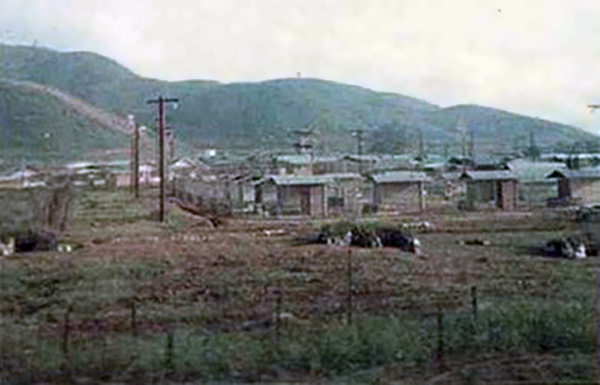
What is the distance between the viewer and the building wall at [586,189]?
57.7m

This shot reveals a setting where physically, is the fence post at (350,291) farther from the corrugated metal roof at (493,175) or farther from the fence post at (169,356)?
the corrugated metal roof at (493,175)

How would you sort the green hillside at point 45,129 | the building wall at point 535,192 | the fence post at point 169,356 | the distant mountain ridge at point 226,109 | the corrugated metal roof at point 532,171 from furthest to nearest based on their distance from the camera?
1. the distant mountain ridge at point 226,109
2. the green hillside at point 45,129
3. the corrugated metal roof at point 532,171
4. the building wall at point 535,192
5. the fence post at point 169,356

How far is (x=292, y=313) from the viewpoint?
56.5ft

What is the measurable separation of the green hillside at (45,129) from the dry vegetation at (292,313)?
226 ft

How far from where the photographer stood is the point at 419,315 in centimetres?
1645

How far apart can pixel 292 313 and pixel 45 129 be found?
311ft

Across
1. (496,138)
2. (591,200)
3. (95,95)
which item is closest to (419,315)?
(591,200)

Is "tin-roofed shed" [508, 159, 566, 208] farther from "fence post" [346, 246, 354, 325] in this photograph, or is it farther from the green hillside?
the green hillside

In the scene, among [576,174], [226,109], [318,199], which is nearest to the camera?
[318,199]

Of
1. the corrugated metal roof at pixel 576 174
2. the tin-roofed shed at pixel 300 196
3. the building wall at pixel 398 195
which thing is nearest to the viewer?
the tin-roofed shed at pixel 300 196

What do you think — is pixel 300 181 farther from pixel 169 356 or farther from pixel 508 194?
pixel 169 356

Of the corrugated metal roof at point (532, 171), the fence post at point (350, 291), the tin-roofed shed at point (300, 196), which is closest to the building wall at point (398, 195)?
the tin-roofed shed at point (300, 196)

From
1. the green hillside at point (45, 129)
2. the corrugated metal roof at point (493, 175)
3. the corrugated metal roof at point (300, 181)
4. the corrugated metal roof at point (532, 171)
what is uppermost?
the green hillside at point (45, 129)

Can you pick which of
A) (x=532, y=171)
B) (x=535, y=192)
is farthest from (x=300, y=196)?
(x=535, y=192)
